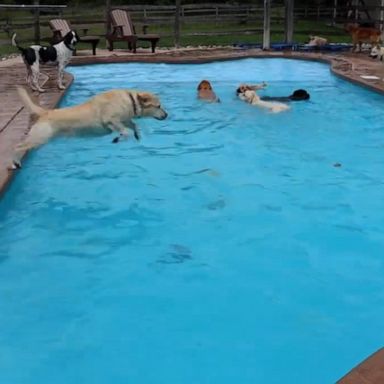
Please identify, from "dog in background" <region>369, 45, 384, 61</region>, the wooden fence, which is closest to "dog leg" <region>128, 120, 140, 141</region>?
"dog in background" <region>369, 45, 384, 61</region>

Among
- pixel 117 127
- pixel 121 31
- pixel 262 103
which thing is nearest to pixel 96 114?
pixel 117 127

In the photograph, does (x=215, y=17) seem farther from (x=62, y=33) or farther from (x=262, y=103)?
(x=262, y=103)

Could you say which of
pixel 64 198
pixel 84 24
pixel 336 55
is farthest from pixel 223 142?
pixel 84 24

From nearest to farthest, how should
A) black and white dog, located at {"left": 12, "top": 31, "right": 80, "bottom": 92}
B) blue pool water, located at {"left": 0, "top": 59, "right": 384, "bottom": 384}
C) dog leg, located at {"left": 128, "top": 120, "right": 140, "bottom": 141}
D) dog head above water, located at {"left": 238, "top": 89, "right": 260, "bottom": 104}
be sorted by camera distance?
blue pool water, located at {"left": 0, "top": 59, "right": 384, "bottom": 384}, dog leg, located at {"left": 128, "top": 120, "right": 140, "bottom": 141}, dog head above water, located at {"left": 238, "top": 89, "right": 260, "bottom": 104}, black and white dog, located at {"left": 12, "top": 31, "right": 80, "bottom": 92}

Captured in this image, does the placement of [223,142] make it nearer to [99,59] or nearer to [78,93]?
[78,93]

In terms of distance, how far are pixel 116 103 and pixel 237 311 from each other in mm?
2197

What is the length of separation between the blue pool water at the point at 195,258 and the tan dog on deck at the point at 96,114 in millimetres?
769

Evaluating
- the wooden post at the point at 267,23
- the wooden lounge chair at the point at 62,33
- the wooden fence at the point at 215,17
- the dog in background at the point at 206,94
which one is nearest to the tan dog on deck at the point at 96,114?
the dog in background at the point at 206,94

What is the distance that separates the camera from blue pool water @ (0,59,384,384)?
3.75 metres

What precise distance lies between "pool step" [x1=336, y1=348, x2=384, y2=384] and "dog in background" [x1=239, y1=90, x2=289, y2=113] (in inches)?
297

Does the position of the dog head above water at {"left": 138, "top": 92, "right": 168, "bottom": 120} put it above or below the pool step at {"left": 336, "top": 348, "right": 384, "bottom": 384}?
above

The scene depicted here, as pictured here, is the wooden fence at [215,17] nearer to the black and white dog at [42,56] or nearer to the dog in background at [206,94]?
the black and white dog at [42,56]

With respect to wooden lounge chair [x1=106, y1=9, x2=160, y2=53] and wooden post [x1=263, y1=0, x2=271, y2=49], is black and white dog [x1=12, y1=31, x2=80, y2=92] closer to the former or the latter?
wooden lounge chair [x1=106, y1=9, x2=160, y2=53]

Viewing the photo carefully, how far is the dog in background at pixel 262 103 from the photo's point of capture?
10.1m
